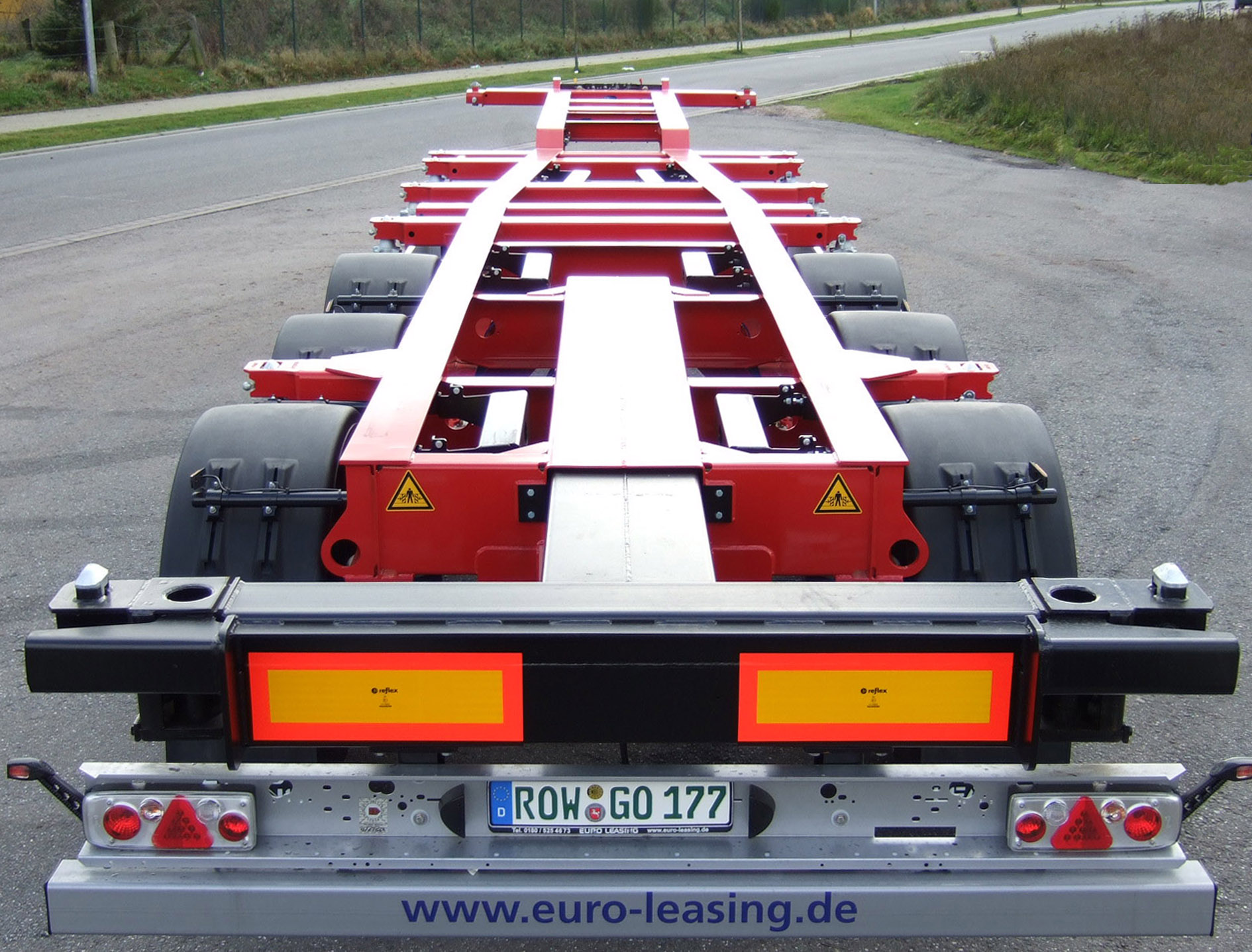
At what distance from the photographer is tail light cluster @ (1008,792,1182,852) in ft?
7.72

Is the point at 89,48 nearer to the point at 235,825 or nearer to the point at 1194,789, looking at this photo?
the point at 235,825

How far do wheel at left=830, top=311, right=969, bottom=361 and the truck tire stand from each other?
1976 millimetres

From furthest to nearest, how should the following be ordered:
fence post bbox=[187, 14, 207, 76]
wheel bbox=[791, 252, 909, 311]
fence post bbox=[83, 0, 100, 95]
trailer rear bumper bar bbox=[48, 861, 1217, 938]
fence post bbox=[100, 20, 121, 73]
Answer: fence post bbox=[187, 14, 207, 76] → fence post bbox=[100, 20, 121, 73] → fence post bbox=[83, 0, 100, 95] → wheel bbox=[791, 252, 909, 311] → trailer rear bumper bar bbox=[48, 861, 1217, 938]

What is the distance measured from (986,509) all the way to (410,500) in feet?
4.52

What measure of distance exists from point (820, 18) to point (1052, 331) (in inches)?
1624

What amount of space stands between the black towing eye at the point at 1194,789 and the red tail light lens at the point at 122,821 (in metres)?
0.07

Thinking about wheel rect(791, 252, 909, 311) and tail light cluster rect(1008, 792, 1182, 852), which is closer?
tail light cluster rect(1008, 792, 1182, 852)

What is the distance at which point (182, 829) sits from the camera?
2357 millimetres

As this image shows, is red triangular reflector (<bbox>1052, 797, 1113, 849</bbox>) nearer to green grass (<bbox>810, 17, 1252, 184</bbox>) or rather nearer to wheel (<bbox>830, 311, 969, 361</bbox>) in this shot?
wheel (<bbox>830, 311, 969, 361</bbox>)

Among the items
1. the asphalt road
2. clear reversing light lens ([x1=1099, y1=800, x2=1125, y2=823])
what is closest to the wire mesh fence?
the asphalt road

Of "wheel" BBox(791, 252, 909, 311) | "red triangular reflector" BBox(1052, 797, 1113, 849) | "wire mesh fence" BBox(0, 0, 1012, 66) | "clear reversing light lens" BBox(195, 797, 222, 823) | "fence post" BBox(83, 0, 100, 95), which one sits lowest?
"red triangular reflector" BBox(1052, 797, 1113, 849)

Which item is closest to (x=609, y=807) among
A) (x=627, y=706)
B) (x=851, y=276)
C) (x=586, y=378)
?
(x=627, y=706)

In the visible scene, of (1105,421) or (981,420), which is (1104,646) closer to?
(981,420)

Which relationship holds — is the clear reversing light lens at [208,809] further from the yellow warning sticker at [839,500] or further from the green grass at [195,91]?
the green grass at [195,91]
